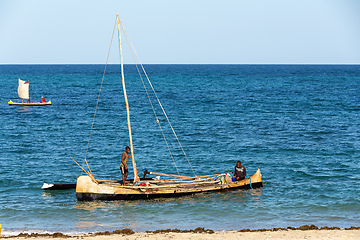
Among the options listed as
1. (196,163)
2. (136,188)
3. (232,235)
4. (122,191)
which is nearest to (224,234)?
(232,235)

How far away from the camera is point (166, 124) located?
58594mm

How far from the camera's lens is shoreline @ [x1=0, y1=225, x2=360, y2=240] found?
18550 millimetres

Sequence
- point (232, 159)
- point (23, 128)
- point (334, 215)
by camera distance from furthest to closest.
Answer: point (23, 128) → point (232, 159) → point (334, 215)

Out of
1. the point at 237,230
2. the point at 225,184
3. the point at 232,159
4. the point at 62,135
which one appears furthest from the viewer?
the point at 62,135

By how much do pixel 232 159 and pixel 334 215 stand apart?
1445cm

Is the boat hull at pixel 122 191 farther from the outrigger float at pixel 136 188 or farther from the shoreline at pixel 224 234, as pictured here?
the shoreline at pixel 224 234

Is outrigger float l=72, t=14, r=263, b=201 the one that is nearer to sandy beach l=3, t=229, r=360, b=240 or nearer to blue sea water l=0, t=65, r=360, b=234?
blue sea water l=0, t=65, r=360, b=234

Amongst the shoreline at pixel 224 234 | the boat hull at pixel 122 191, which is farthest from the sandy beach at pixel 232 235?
the boat hull at pixel 122 191

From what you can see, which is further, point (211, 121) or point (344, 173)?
point (211, 121)

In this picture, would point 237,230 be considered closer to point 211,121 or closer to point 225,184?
point 225,184

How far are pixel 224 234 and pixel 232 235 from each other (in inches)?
15.2

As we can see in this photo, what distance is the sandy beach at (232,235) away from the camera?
1841 cm

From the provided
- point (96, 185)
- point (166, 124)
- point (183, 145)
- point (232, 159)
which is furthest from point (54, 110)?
point (96, 185)

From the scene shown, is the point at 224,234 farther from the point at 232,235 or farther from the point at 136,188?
the point at 136,188
